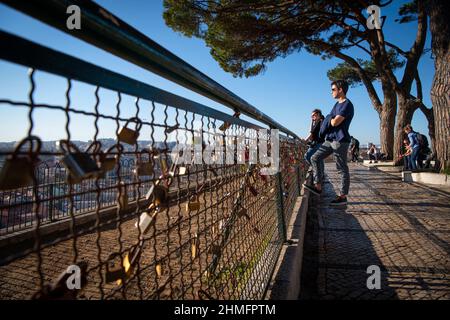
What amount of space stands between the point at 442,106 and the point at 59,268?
10.9 m

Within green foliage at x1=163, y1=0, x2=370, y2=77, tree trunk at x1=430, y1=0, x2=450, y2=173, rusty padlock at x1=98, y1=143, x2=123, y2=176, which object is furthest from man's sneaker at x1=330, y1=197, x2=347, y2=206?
green foliage at x1=163, y1=0, x2=370, y2=77

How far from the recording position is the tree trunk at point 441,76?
28.3 feet

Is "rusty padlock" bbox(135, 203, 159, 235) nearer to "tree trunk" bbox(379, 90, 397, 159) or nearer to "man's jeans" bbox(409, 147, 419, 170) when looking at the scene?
"man's jeans" bbox(409, 147, 419, 170)

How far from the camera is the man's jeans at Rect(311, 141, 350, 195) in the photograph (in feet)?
15.5

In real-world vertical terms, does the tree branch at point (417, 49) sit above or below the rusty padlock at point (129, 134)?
above

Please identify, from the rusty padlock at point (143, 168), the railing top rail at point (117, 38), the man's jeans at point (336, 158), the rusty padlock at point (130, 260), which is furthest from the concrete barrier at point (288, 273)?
the man's jeans at point (336, 158)

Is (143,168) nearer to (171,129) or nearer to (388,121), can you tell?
(171,129)

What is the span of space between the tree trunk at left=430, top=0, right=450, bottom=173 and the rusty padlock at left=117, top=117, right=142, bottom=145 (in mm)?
10179

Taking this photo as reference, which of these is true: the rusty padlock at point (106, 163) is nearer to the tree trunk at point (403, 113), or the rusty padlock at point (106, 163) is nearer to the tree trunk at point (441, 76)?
the tree trunk at point (441, 76)

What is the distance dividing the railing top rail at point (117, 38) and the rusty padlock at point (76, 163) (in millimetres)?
289

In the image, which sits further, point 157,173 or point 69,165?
point 157,173
